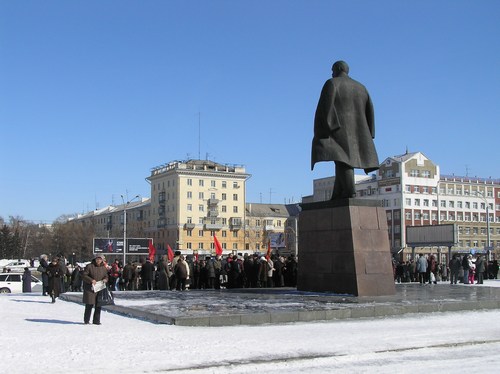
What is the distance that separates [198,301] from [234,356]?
754cm

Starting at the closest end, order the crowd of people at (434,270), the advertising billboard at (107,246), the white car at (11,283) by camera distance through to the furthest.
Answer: the crowd of people at (434,270) → the white car at (11,283) → the advertising billboard at (107,246)

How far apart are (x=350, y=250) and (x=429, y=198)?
86.6 metres

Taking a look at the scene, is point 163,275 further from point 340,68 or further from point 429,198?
point 429,198

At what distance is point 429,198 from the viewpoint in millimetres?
100312

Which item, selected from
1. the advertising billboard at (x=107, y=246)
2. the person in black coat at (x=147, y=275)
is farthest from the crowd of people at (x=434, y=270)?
the advertising billboard at (x=107, y=246)

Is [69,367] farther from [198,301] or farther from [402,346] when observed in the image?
[198,301]

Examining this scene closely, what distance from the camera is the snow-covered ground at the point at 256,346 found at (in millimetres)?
8883

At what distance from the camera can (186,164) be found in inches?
4338

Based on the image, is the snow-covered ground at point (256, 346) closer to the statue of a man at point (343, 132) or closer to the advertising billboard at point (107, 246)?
the statue of a man at point (343, 132)

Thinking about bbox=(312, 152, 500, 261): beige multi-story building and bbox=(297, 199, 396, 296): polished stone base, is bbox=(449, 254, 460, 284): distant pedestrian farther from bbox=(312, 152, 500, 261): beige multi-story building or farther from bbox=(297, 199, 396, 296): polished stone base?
bbox=(312, 152, 500, 261): beige multi-story building

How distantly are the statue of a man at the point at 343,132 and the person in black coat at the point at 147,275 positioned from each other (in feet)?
29.1

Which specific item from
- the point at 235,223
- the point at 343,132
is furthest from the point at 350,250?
the point at 235,223

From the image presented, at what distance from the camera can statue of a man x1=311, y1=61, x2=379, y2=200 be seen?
1848 centimetres

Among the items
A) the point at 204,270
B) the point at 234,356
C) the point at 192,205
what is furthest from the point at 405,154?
the point at 234,356
